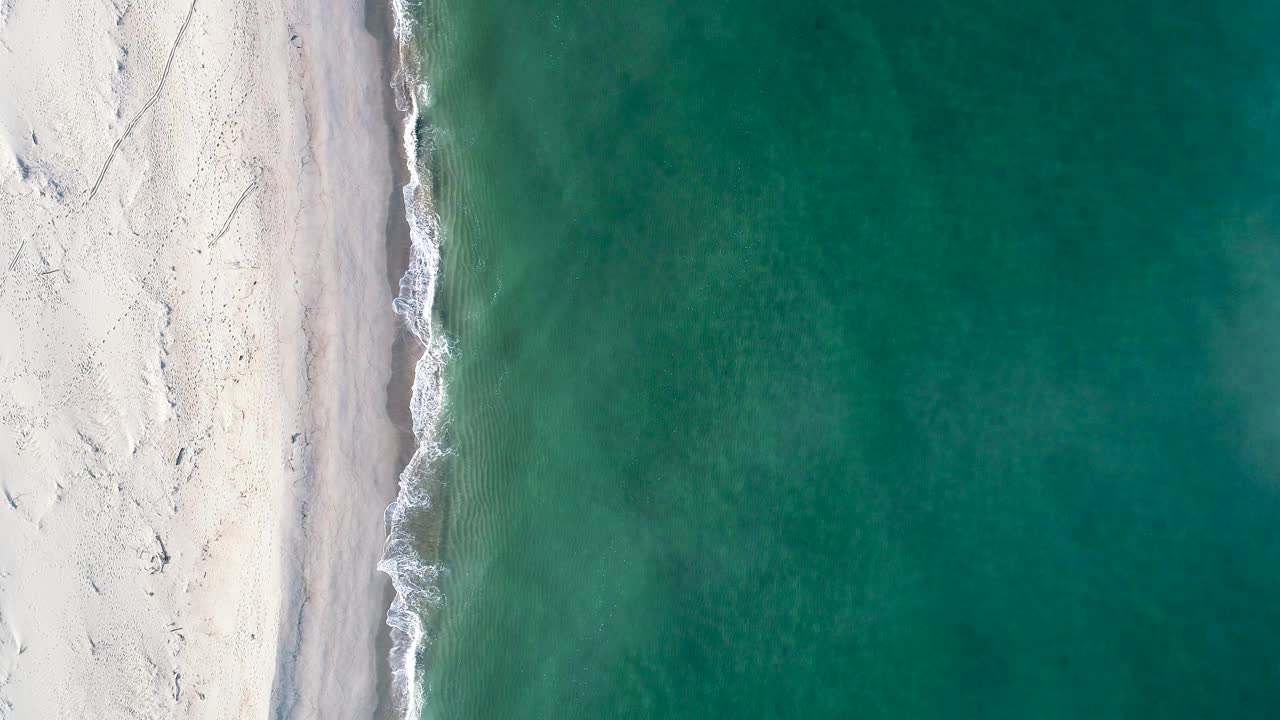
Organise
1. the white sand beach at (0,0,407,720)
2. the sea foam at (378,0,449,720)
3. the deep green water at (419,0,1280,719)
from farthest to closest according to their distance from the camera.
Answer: the deep green water at (419,0,1280,719), the sea foam at (378,0,449,720), the white sand beach at (0,0,407,720)

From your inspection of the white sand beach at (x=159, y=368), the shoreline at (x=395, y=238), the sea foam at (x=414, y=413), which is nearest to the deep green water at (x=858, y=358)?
the sea foam at (x=414, y=413)

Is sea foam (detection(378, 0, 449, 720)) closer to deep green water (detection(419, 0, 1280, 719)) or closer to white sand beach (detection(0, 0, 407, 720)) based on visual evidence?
deep green water (detection(419, 0, 1280, 719))

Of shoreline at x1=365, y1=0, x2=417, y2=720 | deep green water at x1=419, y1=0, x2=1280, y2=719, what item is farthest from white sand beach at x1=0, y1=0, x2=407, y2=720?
deep green water at x1=419, y1=0, x2=1280, y2=719

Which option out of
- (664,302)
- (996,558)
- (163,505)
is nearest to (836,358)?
(664,302)

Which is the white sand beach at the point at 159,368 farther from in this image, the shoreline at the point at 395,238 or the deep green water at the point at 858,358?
the deep green water at the point at 858,358

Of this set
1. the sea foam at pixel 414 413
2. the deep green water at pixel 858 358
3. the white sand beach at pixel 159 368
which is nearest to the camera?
the white sand beach at pixel 159 368

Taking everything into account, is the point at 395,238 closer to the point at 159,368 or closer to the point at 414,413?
the point at 414,413
